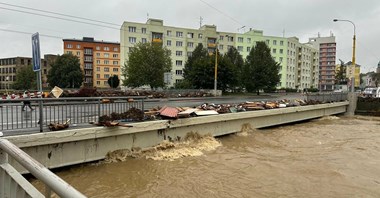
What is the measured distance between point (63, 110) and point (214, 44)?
71.6 m

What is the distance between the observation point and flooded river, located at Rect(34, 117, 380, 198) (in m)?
6.62

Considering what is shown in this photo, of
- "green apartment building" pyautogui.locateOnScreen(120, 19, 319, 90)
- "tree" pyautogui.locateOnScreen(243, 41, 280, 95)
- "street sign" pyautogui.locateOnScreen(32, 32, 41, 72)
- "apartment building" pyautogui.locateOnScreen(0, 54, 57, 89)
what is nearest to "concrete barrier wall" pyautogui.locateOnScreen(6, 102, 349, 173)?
"street sign" pyautogui.locateOnScreen(32, 32, 41, 72)

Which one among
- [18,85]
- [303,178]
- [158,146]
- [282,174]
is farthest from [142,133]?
[18,85]

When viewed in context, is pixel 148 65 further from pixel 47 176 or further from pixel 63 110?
pixel 47 176

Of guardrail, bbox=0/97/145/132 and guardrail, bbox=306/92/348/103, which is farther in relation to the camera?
guardrail, bbox=306/92/348/103

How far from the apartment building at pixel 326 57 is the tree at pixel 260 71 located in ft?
309

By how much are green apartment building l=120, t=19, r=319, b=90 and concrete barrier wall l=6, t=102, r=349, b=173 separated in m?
43.3

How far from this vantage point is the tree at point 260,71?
4656cm

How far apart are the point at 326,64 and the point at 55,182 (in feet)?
523

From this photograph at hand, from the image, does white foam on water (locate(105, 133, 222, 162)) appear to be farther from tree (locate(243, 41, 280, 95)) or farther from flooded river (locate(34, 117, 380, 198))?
tree (locate(243, 41, 280, 95))

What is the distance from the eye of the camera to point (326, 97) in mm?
24016

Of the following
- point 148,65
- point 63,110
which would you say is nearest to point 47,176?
point 63,110

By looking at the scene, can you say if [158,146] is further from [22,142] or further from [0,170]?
[0,170]

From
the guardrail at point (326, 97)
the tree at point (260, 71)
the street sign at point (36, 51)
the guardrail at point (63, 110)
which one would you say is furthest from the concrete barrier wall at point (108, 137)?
the tree at point (260, 71)
